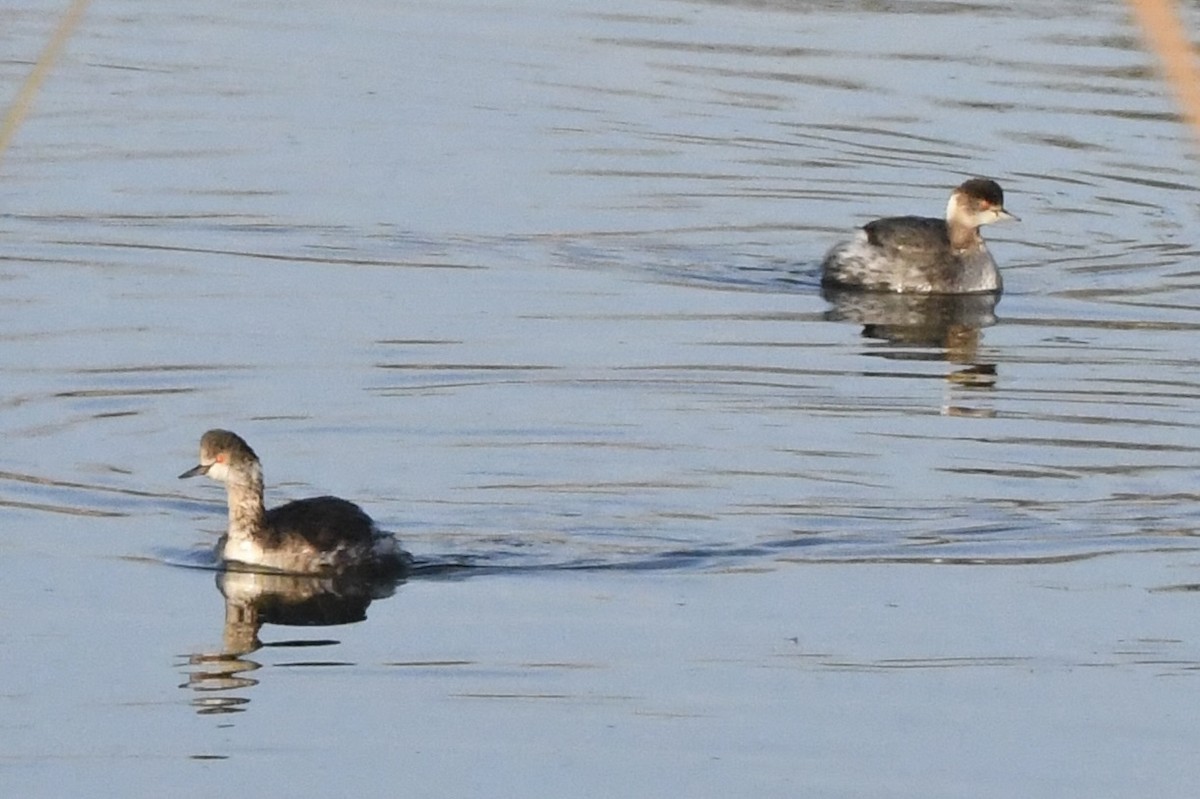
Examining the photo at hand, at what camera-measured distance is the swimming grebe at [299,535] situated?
9.96 m

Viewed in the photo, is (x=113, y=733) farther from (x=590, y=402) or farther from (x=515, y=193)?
(x=515, y=193)

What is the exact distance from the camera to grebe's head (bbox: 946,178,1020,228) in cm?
1762

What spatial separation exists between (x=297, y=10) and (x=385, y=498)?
52.9ft

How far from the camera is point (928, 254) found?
58.2ft

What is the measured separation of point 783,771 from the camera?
727 centimetres

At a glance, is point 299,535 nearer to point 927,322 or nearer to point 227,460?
point 227,460

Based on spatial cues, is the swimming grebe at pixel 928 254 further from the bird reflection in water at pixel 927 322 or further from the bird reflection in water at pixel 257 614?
the bird reflection in water at pixel 257 614

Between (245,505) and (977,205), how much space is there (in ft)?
28.7

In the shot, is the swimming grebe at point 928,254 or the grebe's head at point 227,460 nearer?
the grebe's head at point 227,460

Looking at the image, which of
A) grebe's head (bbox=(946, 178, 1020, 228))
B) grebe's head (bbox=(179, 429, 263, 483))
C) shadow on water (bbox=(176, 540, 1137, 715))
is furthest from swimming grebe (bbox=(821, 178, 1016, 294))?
grebe's head (bbox=(179, 429, 263, 483))

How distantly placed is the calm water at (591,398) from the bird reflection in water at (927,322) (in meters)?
0.07

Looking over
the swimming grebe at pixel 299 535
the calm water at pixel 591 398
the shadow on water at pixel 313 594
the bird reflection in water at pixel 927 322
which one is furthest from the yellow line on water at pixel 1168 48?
the bird reflection in water at pixel 927 322

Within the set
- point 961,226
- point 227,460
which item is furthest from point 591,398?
point 961,226

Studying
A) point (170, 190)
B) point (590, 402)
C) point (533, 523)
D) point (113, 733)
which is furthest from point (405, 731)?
point (170, 190)
